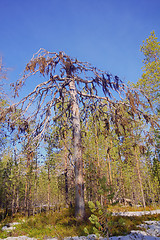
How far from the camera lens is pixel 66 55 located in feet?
26.6

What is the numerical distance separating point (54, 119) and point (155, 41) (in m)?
14.6

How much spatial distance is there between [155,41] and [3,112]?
16.3 m

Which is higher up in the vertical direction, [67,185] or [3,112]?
[3,112]

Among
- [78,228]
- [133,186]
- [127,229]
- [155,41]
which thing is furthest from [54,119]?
[133,186]

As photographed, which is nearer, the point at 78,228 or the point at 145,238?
the point at 145,238

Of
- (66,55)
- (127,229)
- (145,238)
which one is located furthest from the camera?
(66,55)

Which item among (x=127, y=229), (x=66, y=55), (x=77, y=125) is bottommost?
(x=127, y=229)

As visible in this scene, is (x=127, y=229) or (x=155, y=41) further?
(x=155, y=41)

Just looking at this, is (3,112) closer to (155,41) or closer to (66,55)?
(66,55)

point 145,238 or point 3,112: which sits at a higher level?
point 3,112

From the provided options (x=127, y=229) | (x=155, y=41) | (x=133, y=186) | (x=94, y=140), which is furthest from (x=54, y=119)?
(x=133, y=186)

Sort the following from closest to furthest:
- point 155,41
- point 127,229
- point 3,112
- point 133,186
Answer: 1. point 127,229
2. point 3,112
3. point 155,41
4. point 133,186

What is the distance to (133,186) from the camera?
21094mm

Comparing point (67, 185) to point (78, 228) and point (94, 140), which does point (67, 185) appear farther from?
point (78, 228)
